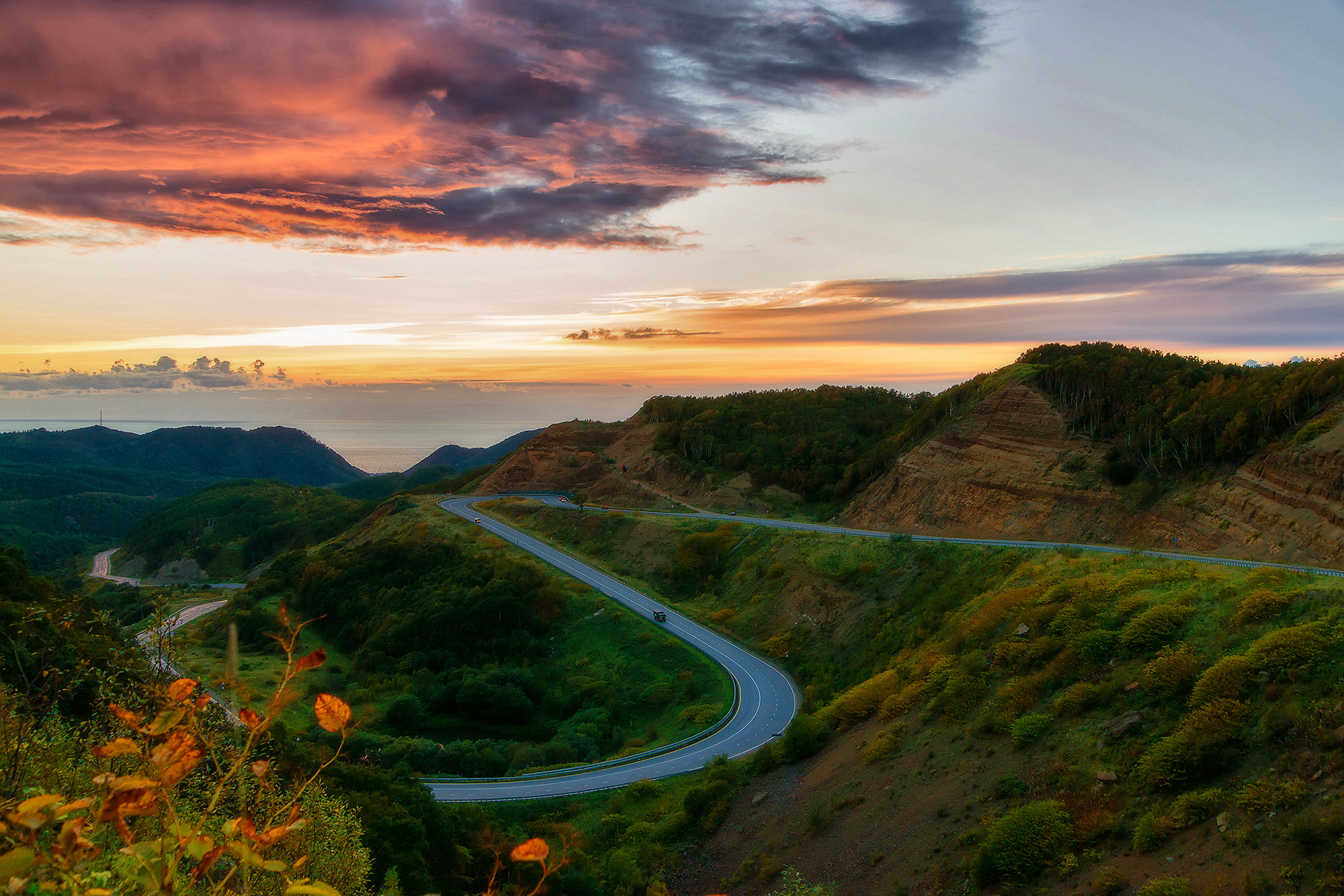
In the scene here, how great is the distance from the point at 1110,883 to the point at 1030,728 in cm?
568

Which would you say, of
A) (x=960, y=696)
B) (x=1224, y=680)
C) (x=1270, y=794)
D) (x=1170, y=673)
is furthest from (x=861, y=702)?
(x=1270, y=794)

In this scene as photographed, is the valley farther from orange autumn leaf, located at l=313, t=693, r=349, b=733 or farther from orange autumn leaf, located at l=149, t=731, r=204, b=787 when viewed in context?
orange autumn leaf, located at l=149, t=731, r=204, b=787

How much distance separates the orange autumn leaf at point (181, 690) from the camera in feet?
11.4

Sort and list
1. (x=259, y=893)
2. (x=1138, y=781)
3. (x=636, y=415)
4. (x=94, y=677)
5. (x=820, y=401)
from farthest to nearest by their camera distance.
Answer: (x=636, y=415) < (x=820, y=401) < (x=94, y=677) < (x=1138, y=781) < (x=259, y=893)

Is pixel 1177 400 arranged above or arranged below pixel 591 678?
above

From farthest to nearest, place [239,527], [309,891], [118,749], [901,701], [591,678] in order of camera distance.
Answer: [239,527]
[591,678]
[901,701]
[118,749]
[309,891]

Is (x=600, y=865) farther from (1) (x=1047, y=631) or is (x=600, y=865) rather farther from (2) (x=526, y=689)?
(2) (x=526, y=689)

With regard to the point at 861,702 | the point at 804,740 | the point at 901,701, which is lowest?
the point at 804,740

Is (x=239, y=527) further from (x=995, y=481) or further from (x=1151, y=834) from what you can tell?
(x=1151, y=834)

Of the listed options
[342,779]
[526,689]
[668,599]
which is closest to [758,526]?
[668,599]

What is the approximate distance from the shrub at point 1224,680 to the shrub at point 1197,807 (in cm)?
279

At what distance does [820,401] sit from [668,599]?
4298cm

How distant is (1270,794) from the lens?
12.0 m

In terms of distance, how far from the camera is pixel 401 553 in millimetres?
59312
